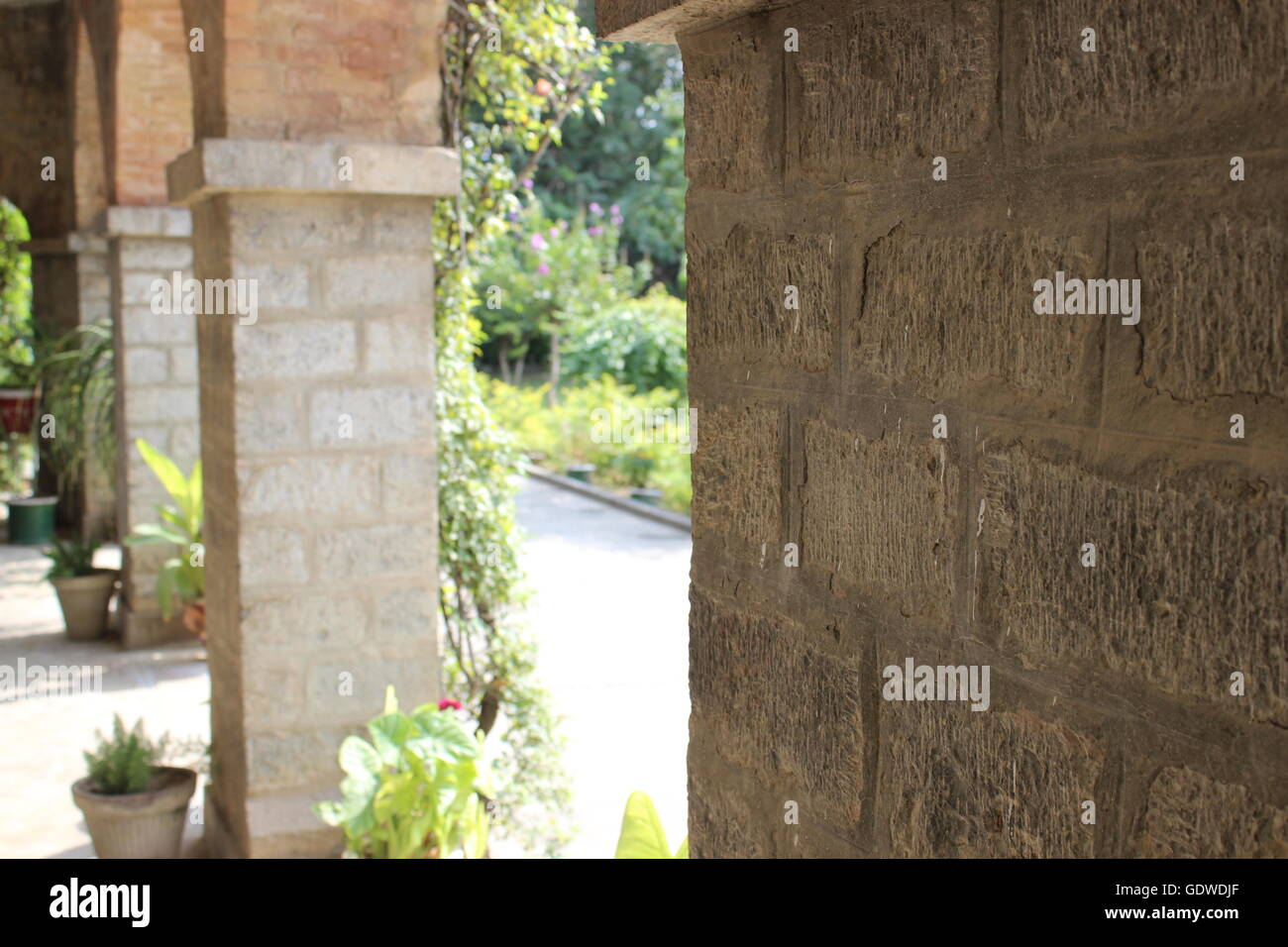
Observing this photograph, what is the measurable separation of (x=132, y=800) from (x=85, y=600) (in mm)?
3684

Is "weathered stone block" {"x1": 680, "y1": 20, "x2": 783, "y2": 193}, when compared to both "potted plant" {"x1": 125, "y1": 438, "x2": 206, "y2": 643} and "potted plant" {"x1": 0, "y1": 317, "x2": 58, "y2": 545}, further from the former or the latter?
"potted plant" {"x1": 0, "y1": 317, "x2": 58, "y2": 545}

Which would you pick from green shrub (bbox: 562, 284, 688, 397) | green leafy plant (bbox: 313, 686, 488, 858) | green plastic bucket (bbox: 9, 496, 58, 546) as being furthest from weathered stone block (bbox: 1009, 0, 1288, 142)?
green shrub (bbox: 562, 284, 688, 397)

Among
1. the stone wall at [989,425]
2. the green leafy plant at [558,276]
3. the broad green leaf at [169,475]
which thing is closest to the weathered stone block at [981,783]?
the stone wall at [989,425]

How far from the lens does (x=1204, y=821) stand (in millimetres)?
873

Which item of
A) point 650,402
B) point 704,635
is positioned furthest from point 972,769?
point 650,402

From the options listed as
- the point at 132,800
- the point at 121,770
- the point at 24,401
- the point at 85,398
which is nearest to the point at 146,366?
the point at 85,398

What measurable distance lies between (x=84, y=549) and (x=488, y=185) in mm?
4122

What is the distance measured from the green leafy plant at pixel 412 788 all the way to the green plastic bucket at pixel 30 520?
26.3ft

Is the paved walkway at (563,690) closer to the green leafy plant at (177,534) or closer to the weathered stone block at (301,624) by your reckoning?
the green leafy plant at (177,534)

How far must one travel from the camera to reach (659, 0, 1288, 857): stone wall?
2.76 ft

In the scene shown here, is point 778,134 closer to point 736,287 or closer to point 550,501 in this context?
point 736,287

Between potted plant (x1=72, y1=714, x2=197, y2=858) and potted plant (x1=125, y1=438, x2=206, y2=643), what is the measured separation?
2275mm

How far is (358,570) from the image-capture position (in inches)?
163

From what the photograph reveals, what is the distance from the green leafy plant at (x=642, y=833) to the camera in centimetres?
239
